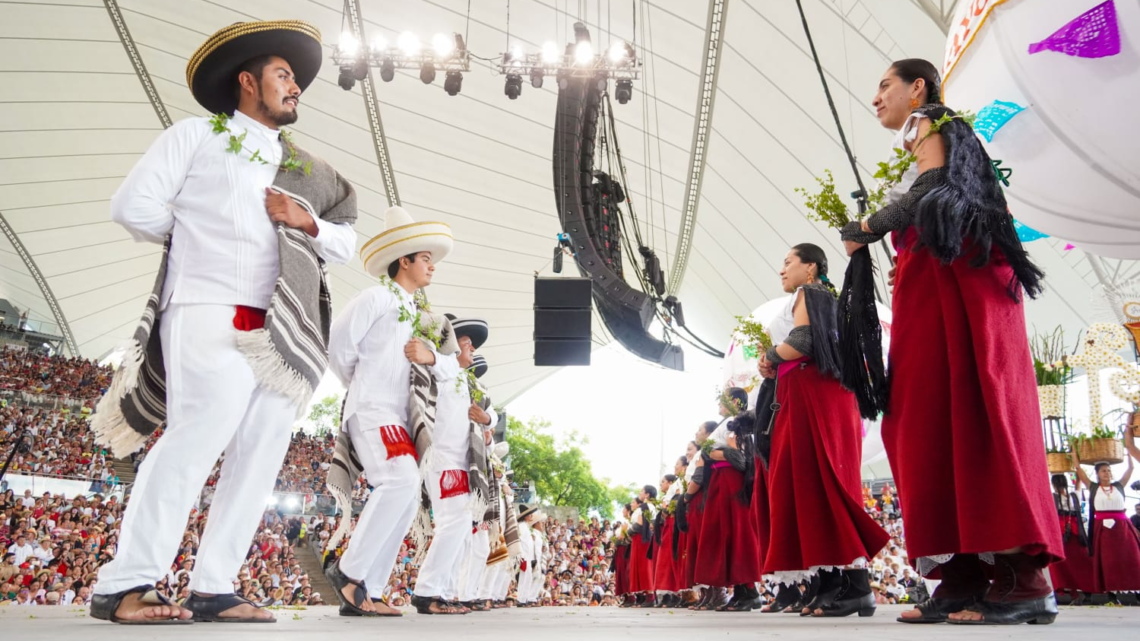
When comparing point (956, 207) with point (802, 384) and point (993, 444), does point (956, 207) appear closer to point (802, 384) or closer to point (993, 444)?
point (993, 444)

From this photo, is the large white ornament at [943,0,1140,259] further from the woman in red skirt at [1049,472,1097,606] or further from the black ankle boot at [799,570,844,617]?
the woman in red skirt at [1049,472,1097,606]

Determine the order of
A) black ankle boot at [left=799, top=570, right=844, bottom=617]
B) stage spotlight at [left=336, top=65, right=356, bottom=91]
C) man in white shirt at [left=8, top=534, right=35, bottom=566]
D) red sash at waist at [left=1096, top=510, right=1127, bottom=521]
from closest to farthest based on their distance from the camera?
black ankle boot at [left=799, top=570, right=844, bottom=617] → red sash at waist at [left=1096, top=510, right=1127, bottom=521] → man in white shirt at [left=8, top=534, right=35, bottom=566] → stage spotlight at [left=336, top=65, right=356, bottom=91]

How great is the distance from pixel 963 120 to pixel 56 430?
66.0ft

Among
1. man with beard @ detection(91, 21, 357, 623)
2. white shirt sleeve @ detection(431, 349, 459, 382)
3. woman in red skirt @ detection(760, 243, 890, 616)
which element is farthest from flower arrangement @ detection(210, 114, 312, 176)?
woman in red skirt @ detection(760, 243, 890, 616)

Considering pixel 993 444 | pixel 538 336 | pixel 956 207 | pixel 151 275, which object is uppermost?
pixel 151 275

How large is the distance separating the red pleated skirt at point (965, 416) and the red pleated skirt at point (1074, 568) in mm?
4796

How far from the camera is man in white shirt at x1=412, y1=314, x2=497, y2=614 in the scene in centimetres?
418

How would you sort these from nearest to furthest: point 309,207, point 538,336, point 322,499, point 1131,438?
point 309,207 → point 1131,438 → point 538,336 → point 322,499

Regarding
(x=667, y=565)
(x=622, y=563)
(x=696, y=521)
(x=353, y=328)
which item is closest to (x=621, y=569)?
(x=622, y=563)

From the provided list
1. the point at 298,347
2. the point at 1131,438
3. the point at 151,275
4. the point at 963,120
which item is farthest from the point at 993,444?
the point at 151,275

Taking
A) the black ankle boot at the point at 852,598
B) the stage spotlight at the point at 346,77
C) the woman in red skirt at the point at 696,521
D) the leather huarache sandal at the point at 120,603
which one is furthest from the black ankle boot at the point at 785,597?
the stage spotlight at the point at 346,77

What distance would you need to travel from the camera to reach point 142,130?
18.6 metres

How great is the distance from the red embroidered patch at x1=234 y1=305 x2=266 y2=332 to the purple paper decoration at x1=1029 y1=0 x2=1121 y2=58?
2936 mm

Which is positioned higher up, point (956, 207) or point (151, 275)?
point (151, 275)
